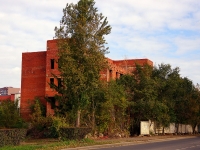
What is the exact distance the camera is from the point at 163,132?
153ft

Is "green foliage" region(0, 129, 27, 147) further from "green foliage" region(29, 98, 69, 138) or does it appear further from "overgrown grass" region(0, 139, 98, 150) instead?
"green foliage" region(29, 98, 69, 138)

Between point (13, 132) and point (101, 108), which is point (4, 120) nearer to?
point (101, 108)

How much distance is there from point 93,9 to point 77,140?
11146 mm

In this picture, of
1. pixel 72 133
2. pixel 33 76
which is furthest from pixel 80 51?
A: pixel 33 76

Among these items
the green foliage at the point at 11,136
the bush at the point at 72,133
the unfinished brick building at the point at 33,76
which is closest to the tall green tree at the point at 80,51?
the bush at the point at 72,133

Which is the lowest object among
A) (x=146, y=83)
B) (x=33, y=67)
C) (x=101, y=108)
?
(x=101, y=108)

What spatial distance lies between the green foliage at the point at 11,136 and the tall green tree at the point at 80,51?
7067mm

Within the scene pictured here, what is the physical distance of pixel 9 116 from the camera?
4094 centimetres

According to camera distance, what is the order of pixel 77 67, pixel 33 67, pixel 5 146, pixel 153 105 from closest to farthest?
1. pixel 5 146
2. pixel 77 67
3. pixel 153 105
4. pixel 33 67

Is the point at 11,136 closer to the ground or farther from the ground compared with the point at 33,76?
closer to the ground

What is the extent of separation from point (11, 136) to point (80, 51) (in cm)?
996

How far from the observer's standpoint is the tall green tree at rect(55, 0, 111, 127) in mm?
27731

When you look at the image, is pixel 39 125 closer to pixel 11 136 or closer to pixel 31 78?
pixel 31 78

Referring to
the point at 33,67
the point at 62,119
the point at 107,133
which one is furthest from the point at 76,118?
the point at 33,67
